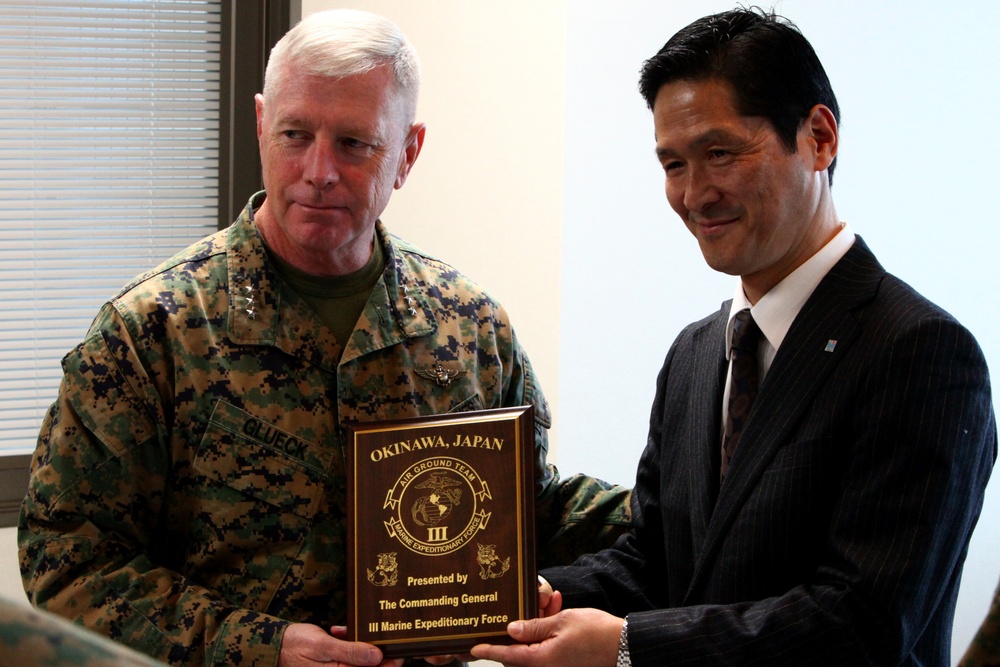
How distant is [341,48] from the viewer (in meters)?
1.82

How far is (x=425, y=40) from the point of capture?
316 cm

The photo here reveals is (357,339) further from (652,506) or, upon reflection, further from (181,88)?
(181,88)

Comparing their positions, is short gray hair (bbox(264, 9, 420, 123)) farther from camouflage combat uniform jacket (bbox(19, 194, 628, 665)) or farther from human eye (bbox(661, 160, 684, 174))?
human eye (bbox(661, 160, 684, 174))

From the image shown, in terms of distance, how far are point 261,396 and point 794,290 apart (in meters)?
0.89

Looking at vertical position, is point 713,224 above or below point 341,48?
below

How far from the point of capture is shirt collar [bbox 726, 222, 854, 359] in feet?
5.75

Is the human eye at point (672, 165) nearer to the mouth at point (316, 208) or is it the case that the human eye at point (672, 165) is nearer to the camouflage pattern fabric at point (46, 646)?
the mouth at point (316, 208)

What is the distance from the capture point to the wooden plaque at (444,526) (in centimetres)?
169

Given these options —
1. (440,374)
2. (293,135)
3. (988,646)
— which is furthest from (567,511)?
(988,646)

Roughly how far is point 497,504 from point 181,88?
6.81 feet

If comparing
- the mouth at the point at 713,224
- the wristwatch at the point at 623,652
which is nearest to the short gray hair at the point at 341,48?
the mouth at the point at 713,224

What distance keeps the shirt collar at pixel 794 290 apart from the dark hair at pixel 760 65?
175 mm

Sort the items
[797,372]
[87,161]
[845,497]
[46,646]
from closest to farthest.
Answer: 1. [46,646]
2. [845,497]
3. [797,372]
4. [87,161]

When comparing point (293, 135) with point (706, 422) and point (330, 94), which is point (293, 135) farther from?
point (706, 422)
